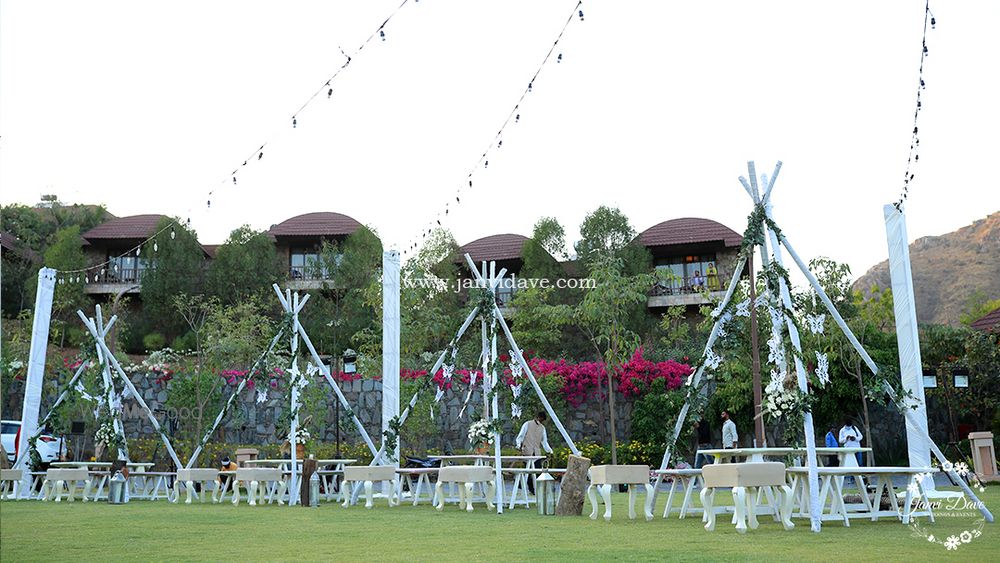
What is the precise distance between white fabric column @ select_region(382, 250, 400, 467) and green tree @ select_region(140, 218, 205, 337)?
2539 centimetres

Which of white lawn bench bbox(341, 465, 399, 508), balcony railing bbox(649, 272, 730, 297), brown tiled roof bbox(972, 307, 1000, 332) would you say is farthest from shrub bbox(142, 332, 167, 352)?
brown tiled roof bbox(972, 307, 1000, 332)

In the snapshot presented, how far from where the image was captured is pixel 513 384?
600 inches

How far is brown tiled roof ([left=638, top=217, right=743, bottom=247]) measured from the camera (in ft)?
134

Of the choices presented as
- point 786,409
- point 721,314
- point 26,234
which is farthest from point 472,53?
point 26,234

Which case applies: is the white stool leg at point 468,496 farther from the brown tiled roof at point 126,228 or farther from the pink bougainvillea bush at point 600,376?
the brown tiled roof at point 126,228

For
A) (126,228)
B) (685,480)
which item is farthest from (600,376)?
(126,228)

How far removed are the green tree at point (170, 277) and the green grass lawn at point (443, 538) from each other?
28.2m

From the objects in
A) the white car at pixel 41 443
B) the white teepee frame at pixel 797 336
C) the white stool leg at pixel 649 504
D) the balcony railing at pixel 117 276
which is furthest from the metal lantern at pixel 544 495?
the balcony railing at pixel 117 276

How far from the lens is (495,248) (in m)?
43.9

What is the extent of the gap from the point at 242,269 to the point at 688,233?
18.7 metres

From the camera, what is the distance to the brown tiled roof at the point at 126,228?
43125mm

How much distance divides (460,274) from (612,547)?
116 feet

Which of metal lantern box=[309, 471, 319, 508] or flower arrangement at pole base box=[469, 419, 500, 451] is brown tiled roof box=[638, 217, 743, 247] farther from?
metal lantern box=[309, 471, 319, 508]

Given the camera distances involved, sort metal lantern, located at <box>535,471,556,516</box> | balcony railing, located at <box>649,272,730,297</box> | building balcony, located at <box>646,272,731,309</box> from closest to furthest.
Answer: metal lantern, located at <box>535,471,556,516</box> < building balcony, located at <box>646,272,731,309</box> < balcony railing, located at <box>649,272,730,297</box>
